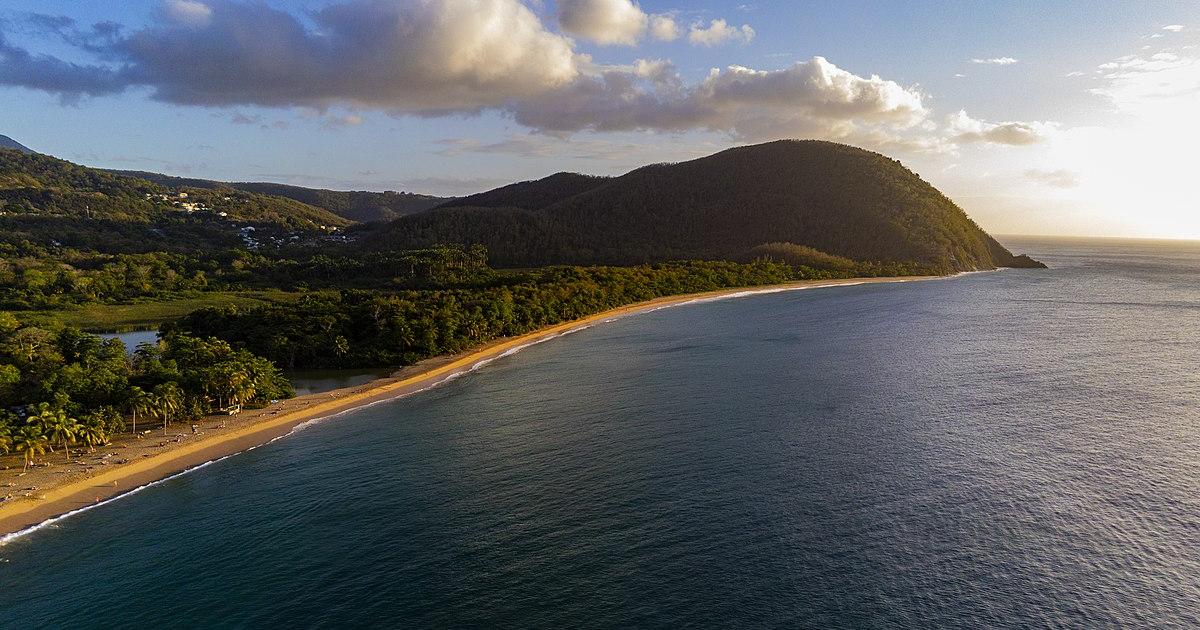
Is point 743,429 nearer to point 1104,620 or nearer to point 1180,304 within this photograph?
point 1104,620

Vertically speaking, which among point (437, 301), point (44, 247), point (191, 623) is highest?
point (44, 247)

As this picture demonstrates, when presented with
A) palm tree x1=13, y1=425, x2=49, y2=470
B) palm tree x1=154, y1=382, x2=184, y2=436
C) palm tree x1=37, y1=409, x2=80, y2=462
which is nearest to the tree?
palm tree x1=13, y1=425, x2=49, y2=470

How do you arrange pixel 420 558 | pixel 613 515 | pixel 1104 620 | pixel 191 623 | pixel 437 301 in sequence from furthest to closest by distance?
pixel 437 301
pixel 613 515
pixel 420 558
pixel 191 623
pixel 1104 620

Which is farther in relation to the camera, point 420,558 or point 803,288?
point 803,288

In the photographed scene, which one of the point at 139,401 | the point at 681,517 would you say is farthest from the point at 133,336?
the point at 681,517

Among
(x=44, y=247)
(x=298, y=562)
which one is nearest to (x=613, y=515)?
(x=298, y=562)

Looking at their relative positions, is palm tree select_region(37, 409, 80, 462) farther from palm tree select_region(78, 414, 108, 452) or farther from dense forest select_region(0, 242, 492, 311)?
dense forest select_region(0, 242, 492, 311)

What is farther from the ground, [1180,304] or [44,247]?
[44,247]
